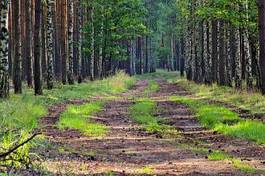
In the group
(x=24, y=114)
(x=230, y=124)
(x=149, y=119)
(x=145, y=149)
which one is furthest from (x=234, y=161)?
(x=149, y=119)

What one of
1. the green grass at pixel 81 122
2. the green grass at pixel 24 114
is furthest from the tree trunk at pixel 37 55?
the green grass at pixel 81 122

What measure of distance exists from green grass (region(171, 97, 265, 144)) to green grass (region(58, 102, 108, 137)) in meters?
3.77

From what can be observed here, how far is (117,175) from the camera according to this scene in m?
9.62

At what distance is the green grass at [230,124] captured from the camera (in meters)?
16.0

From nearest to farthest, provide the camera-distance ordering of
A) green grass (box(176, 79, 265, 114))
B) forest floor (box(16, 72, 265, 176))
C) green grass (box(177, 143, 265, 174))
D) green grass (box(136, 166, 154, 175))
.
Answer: green grass (box(136, 166, 154, 175))
forest floor (box(16, 72, 265, 176))
green grass (box(177, 143, 265, 174))
green grass (box(176, 79, 265, 114))

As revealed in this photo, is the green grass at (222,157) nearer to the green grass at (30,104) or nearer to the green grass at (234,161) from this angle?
the green grass at (234,161)

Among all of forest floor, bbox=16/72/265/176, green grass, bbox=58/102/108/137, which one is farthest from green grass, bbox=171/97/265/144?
green grass, bbox=58/102/108/137

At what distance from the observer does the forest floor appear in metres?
10.4

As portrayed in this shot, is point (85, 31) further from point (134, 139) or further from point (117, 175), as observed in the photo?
point (117, 175)

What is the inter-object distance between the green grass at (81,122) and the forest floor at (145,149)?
140 millimetres

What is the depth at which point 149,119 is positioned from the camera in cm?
2155

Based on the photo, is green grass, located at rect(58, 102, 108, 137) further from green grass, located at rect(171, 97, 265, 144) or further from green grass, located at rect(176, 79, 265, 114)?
green grass, located at rect(176, 79, 265, 114)

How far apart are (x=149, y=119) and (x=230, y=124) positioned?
12.4 feet

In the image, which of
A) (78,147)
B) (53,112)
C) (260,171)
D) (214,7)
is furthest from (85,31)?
(260,171)
